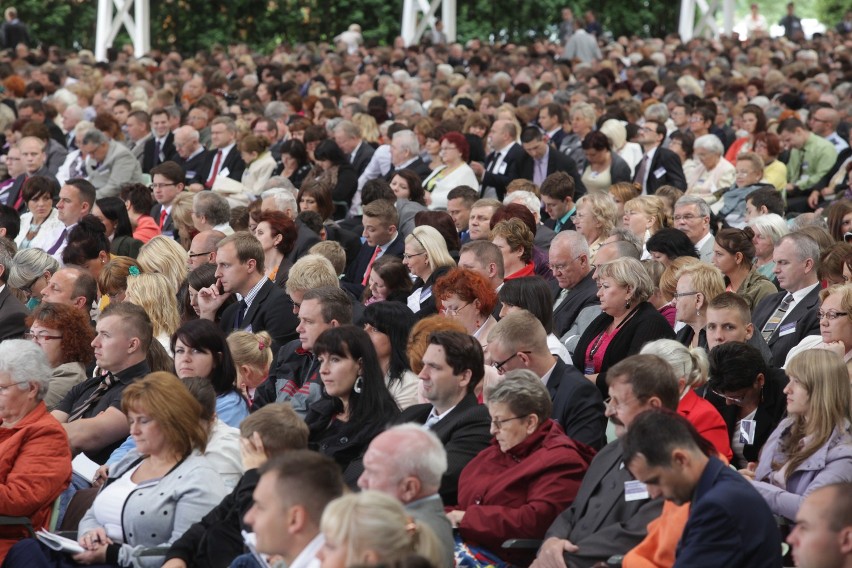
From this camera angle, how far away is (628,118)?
14.3 meters

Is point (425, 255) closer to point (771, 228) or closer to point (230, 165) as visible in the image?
point (771, 228)

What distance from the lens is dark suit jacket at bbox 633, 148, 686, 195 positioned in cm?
1119

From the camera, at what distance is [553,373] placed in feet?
17.6

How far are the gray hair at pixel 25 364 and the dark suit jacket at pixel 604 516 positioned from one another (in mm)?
2032

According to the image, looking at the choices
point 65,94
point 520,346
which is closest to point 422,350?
point 520,346

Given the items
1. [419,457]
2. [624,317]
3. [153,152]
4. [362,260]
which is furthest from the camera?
[153,152]

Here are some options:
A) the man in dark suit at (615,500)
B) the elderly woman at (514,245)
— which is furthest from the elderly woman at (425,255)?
the man in dark suit at (615,500)

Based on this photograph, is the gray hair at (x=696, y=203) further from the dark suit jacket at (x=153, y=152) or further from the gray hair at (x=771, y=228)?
the dark suit jacket at (x=153, y=152)

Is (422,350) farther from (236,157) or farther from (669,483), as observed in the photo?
(236,157)

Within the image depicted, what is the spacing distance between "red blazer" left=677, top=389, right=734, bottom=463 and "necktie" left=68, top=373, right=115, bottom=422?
7.95 ft

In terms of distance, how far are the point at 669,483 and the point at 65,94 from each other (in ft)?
46.4

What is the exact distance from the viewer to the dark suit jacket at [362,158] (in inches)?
482

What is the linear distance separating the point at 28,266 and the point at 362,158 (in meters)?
5.03

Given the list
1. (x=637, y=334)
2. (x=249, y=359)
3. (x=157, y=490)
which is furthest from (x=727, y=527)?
(x=249, y=359)
